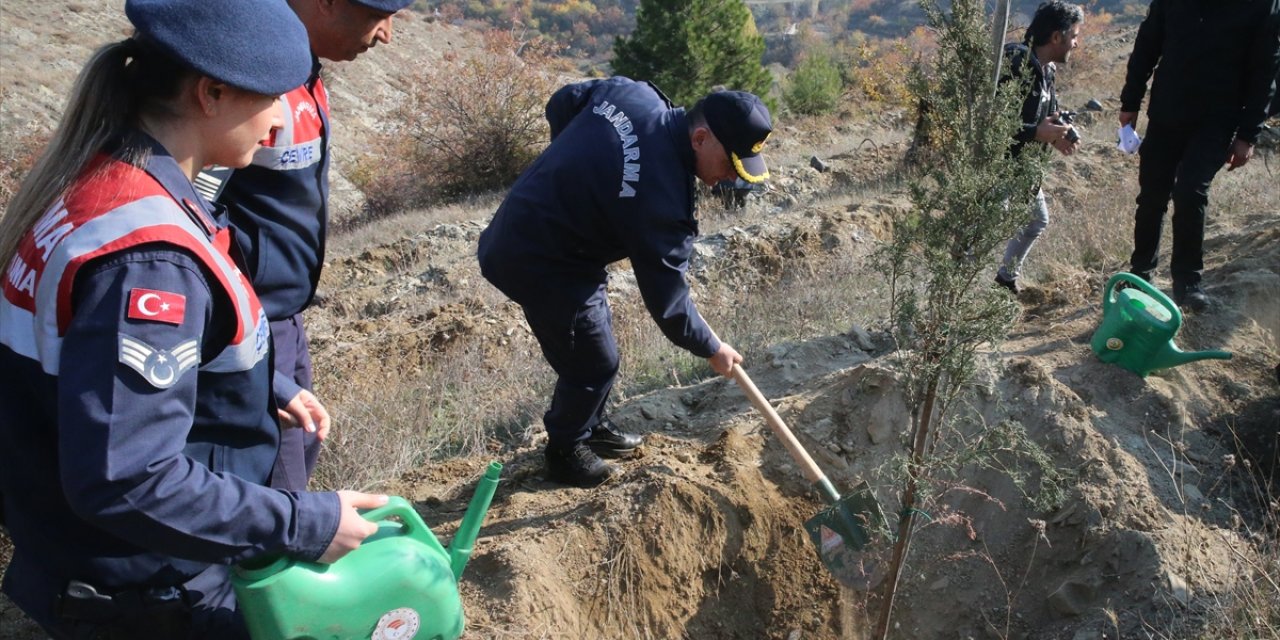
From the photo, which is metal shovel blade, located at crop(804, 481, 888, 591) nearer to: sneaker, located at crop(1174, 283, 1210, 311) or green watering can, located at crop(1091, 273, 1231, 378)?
green watering can, located at crop(1091, 273, 1231, 378)

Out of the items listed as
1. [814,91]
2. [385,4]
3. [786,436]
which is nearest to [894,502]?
[786,436]

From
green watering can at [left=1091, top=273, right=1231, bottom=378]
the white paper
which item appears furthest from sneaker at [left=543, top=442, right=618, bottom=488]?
the white paper

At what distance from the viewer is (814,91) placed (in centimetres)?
2339

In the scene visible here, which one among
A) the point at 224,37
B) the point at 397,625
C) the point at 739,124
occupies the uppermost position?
the point at 224,37

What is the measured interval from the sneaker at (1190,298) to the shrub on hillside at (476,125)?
1450cm

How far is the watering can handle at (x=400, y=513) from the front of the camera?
1.82m

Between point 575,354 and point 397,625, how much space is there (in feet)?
5.64

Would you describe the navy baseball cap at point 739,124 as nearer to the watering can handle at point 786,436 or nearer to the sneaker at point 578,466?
the watering can handle at point 786,436

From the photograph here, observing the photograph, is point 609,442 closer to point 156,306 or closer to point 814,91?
point 156,306

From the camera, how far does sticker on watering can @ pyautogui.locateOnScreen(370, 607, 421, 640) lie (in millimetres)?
1811

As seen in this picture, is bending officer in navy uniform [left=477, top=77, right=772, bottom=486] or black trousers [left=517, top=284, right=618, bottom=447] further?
black trousers [left=517, top=284, right=618, bottom=447]

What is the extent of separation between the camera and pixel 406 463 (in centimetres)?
397

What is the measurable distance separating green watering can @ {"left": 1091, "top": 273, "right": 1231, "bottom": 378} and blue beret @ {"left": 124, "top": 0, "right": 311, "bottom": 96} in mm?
3631

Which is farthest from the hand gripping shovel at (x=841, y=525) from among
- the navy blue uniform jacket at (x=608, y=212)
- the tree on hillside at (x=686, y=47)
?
the tree on hillside at (x=686, y=47)
